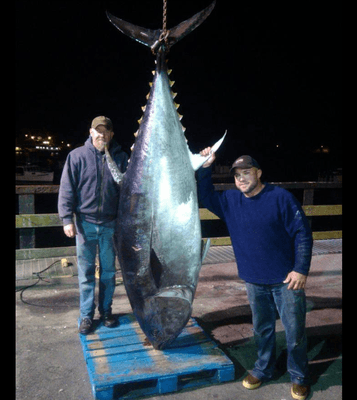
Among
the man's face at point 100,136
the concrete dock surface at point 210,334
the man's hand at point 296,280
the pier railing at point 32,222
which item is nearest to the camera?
the man's hand at point 296,280

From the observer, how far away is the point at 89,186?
310 cm

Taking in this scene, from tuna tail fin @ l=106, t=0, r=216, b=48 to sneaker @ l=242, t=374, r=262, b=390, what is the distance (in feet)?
8.20

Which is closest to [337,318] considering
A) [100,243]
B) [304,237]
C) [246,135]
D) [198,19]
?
[304,237]

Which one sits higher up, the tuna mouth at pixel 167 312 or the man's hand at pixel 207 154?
the man's hand at pixel 207 154

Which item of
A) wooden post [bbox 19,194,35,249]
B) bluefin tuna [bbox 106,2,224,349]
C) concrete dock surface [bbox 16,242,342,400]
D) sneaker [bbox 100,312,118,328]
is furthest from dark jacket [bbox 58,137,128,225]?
wooden post [bbox 19,194,35,249]

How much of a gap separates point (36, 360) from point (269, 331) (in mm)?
1901

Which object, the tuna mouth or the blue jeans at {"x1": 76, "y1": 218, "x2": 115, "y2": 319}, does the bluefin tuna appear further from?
the blue jeans at {"x1": 76, "y1": 218, "x2": 115, "y2": 319}

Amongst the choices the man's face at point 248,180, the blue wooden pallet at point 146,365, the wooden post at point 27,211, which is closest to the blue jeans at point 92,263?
the blue wooden pallet at point 146,365

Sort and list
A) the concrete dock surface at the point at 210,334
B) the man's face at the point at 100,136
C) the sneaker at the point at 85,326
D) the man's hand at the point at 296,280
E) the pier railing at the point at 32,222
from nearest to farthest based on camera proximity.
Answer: the man's hand at the point at 296,280
the concrete dock surface at the point at 210,334
the sneaker at the point at 85,326
the man's face at the point at 100,136
the pier railing at the point at 32,222

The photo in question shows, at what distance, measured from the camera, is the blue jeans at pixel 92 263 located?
3107 millimetres

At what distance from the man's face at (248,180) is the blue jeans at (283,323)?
70 cm

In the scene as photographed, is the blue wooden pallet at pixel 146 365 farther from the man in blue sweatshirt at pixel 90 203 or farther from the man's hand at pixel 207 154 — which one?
the man's hand at pixel 207 154

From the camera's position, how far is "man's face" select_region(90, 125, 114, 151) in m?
3.07

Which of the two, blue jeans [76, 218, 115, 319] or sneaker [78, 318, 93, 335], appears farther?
blue jeans [76, 218, 115, 319]
